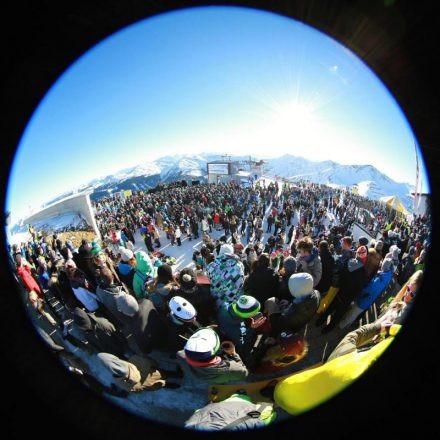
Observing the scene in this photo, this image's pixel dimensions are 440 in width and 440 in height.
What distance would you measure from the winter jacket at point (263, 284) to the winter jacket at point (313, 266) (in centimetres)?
59

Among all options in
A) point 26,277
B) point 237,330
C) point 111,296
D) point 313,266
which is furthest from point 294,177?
point 26,277

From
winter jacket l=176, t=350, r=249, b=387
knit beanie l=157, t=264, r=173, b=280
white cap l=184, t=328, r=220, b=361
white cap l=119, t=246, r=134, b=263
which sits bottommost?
winter jacket l=176, t=350, r=249, b=387

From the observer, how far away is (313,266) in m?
3.41

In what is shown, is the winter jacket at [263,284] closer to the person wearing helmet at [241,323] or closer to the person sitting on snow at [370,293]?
the person wearing helmet at [241,323]

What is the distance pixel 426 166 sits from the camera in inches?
46.8

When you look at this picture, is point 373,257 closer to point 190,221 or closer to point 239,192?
point 190,221

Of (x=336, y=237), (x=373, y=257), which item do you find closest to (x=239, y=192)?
(x=336, y=237)

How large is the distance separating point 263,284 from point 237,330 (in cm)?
88

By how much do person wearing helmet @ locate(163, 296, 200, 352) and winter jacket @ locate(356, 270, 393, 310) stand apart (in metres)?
2.46

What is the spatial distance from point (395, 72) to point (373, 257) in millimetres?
3179

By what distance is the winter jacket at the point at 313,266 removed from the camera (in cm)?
341

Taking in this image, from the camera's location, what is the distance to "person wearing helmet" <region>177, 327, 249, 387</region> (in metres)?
2.14

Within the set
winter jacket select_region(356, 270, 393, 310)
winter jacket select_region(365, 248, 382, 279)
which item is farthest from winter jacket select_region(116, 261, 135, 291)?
winter jacket select_region(365, 248, 382, 279)

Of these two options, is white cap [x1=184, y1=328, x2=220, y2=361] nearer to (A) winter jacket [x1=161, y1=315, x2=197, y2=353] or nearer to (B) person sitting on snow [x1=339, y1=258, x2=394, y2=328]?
(A) winter jacket [x1=161, y1=315, x2=197, y2=353]
